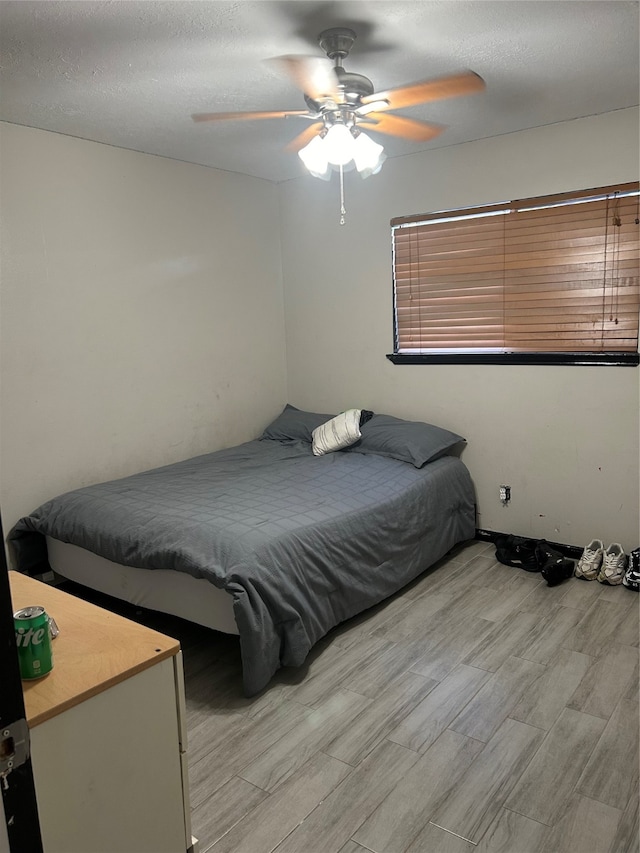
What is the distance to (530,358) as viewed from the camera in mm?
3670

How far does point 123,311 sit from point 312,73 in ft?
5.71

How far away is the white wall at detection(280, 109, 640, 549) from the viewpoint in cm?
344

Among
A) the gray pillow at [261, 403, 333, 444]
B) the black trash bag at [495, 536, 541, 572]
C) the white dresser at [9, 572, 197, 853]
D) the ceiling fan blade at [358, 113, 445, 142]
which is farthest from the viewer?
the gray pillow at [261, 403, 333, 444]

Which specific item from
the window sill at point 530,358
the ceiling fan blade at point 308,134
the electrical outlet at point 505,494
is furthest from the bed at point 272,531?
the ceiling fan blade at point 308,134

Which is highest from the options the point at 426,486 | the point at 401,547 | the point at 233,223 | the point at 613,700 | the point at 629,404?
the point at 233,223

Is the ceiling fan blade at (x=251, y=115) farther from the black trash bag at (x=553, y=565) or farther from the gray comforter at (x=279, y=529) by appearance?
the black trash bag at (x=553, y=565)

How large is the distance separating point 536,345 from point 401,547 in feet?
4.72

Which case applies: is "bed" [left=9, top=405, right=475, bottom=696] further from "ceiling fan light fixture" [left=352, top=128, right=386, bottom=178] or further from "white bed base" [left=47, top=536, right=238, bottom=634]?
"ceiling fan light fixture" [left=352, top=128, right=386, bottom=178]

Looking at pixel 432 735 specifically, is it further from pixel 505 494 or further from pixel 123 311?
pixel 123 311

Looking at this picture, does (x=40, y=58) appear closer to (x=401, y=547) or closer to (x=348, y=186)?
(x=348, y=186)

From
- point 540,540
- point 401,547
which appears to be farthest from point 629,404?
point 401,547

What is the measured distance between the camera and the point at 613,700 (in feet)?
7.77

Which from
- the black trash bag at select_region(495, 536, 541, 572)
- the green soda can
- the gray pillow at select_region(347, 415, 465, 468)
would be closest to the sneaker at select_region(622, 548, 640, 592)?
the black trash bag at select_region(495, 536, 541, 572)

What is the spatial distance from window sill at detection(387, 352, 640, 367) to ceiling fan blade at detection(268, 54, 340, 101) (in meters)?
1.88
